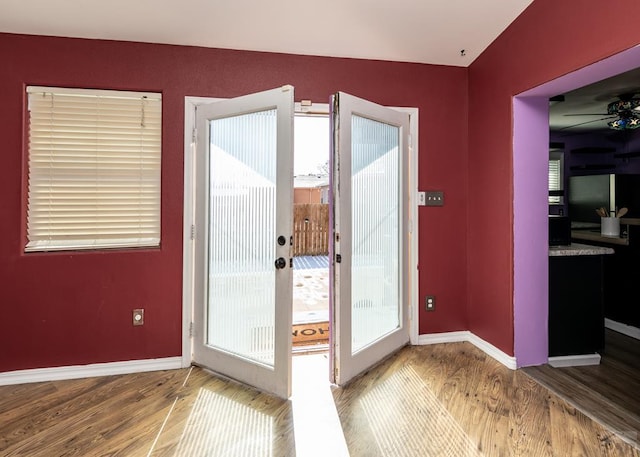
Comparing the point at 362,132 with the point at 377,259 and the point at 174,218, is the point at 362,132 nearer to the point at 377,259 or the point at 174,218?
the point at 377,259

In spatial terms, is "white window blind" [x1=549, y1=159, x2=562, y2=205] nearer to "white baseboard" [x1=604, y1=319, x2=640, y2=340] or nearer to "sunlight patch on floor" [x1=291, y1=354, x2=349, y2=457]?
"white baseboard" [x1=604, y1=319, x2=640, y2=340]

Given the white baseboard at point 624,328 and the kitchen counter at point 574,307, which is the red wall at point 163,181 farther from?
the white baseboard at point 624,328

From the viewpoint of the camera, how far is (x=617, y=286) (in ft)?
11.1

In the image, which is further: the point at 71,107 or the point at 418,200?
the point at 418,200

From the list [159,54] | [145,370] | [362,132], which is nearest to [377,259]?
[362,132]

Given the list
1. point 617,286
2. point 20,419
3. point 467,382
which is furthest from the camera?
point 617,286

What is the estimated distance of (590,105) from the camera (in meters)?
3.98

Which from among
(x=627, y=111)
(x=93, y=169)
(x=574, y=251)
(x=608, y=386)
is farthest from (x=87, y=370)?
(x=627, y=111)

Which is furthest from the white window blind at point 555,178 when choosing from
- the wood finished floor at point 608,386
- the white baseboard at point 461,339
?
the white baseboard at point 461,339

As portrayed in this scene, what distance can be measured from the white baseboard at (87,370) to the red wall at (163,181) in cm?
4

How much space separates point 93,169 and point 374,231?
2099 mm

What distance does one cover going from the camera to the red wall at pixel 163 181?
2406mm

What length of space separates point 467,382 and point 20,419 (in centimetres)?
273

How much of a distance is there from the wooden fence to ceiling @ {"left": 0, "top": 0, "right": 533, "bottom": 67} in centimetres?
600
